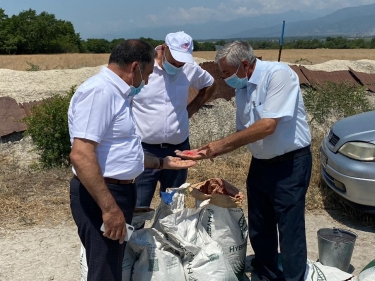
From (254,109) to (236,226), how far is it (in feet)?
2.87

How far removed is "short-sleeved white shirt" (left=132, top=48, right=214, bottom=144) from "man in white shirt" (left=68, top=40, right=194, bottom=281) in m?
1.00

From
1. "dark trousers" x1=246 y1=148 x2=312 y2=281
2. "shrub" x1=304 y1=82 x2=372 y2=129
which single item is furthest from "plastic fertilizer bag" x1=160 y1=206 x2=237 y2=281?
"shrub" x1=304 y1=82 x2=372 y2=129

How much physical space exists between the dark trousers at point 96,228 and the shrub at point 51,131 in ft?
13.7

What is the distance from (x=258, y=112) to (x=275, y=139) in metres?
0.21

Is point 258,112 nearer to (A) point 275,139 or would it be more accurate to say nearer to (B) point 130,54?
(A) point 275,139

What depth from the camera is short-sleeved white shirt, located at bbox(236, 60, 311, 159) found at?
2.94 m

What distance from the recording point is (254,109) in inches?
123

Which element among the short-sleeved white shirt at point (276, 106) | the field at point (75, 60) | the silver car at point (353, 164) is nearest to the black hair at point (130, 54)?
the short-sleeved white shirt at point (276, 106)

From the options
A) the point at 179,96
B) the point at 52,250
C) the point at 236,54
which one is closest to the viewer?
the point at 236,54

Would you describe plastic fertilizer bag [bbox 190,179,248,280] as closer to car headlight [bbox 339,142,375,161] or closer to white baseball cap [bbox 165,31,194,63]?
white baseball cap [bbox 165,31,194,63]

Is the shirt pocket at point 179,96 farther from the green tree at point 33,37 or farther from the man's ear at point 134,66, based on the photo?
the green tree at point 33,37

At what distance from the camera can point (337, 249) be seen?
367 cm

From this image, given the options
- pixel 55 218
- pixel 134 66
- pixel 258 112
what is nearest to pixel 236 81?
pixel 258 112

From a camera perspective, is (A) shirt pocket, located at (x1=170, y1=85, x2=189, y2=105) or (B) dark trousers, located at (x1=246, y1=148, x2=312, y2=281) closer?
(B) dark trousers, located at (x1=246, y1=148, x2=312, y2=281)
